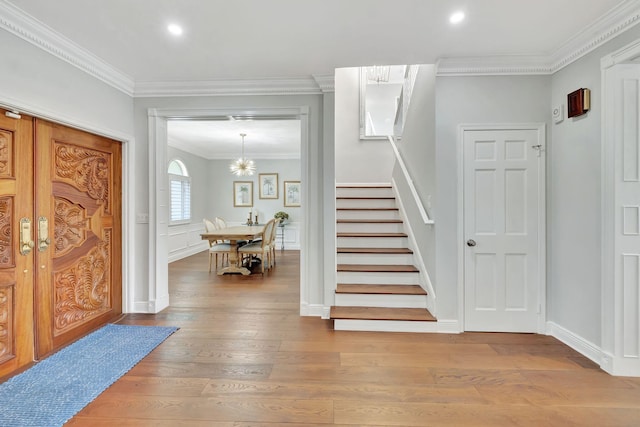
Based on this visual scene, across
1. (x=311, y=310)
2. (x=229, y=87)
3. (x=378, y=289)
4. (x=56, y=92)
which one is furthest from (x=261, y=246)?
(x=56, y=92)

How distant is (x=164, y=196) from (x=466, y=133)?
10.7ft

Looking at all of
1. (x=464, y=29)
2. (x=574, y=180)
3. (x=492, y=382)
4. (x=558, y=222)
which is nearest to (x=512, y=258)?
(x=558, y=222)

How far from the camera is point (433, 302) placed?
9.55ft

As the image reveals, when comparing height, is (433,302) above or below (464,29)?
below

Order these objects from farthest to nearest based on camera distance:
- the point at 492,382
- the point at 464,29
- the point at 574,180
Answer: the point at 574,180, the point at 464,29, the point at 492,382

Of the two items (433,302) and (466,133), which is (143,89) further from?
(433,302)

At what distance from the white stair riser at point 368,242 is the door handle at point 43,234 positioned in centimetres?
285

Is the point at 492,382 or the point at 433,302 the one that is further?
the point at 433,302

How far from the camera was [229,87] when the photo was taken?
322 centimetres

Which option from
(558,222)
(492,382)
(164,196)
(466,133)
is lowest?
(492,382)

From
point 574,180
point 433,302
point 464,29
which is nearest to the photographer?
point 464,29

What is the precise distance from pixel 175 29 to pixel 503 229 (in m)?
3.24

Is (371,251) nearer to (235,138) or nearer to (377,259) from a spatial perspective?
(377,259)

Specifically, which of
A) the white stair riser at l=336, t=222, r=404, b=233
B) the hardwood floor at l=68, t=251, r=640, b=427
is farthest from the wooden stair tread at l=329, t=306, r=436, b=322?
the white stair riser at l=336, t=222, r=404, b=233
